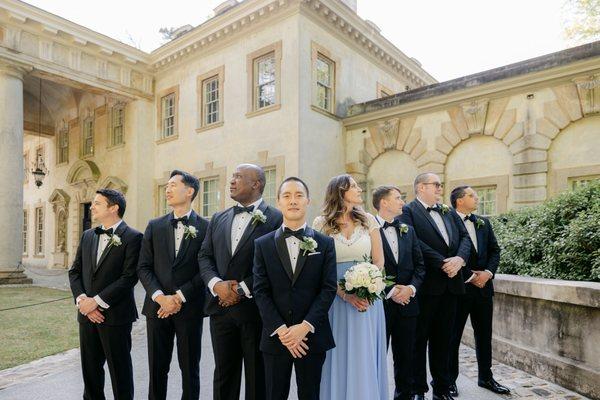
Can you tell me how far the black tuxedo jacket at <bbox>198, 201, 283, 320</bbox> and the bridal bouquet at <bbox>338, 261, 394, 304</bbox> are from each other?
31.7 inches

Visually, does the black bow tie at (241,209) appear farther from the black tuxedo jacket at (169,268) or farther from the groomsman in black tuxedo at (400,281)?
the groomsman in black tuxedo at (400,281)

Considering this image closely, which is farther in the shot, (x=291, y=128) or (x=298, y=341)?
(x=291, y=128)

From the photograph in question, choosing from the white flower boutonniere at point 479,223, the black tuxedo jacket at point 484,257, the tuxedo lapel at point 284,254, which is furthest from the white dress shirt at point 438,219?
the tuxedo lapel at point 284,254

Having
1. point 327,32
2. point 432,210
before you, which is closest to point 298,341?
point 432,210

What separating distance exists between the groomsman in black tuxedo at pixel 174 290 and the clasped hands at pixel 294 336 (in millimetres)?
1176

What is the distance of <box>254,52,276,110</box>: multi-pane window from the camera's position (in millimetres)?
14781

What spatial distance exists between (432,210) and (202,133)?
13.5m

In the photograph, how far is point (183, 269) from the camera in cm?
387

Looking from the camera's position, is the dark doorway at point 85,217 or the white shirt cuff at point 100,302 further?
the dark doorway at point 85,217

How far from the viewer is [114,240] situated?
387 centimetres

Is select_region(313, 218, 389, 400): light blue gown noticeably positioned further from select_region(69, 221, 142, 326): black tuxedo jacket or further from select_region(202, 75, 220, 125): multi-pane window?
select_region(202, 75, 220, 125): multi-pane window

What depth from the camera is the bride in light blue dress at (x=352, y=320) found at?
3.39 metres

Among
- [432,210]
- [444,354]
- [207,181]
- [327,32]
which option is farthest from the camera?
[207,181]

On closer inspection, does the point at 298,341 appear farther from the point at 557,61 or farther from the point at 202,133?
the point at 202,133
